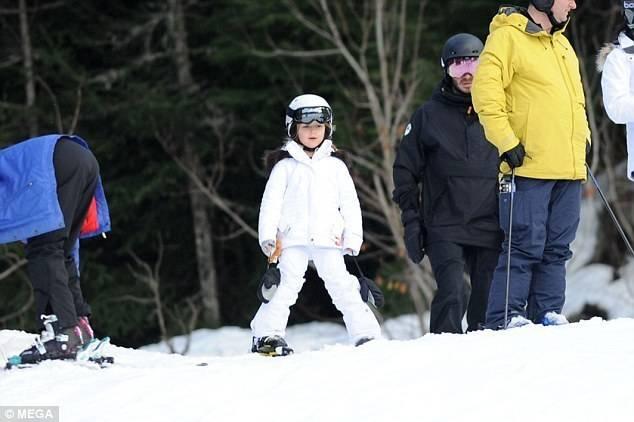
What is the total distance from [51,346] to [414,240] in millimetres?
2137

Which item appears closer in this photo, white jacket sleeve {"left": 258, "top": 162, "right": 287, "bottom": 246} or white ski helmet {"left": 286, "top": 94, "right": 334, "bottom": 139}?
white jacket sleeve {"left": 258, "top": 162, "right": 287, "bottom": 246}

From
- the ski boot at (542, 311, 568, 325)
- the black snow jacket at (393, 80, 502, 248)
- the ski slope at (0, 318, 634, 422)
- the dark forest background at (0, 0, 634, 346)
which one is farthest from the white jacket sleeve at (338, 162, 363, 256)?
the dark forest background at (0, 0, 634, 346)

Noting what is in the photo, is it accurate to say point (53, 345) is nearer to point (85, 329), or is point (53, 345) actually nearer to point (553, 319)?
point (85, 329)

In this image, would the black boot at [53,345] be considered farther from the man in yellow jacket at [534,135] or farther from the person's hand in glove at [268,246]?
the man in yellow jacket at [534,135]

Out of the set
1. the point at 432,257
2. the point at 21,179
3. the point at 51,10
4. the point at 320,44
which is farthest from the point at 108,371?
the point at 51,10

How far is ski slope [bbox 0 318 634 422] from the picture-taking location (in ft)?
16.3

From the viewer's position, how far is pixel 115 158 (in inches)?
790

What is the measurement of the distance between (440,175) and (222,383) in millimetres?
2415

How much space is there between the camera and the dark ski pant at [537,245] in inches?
266

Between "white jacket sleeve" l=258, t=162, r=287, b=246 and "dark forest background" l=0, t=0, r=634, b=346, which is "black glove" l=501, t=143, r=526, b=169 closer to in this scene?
"white jacket sleeve" l=258, t=162, r=287, b=246

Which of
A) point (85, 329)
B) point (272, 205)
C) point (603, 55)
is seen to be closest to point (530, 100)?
point (603, 55)

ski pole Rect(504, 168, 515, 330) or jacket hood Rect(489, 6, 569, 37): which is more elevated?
jacket hood Rect(489, 6, 569, 37)

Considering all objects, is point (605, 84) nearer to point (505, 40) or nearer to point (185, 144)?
point (505, 40)

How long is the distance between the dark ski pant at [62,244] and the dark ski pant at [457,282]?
2020mm
